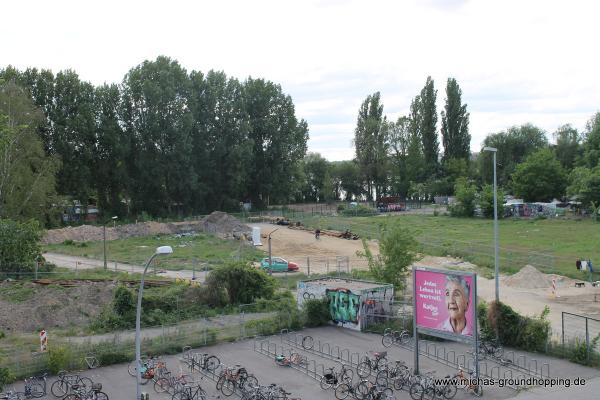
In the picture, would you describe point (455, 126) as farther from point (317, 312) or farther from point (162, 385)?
point (162, 385)

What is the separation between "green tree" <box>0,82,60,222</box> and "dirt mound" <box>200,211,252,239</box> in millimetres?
20437

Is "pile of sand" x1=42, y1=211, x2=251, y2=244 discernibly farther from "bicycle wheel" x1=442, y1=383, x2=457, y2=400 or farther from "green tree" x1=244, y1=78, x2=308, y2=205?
"bicycle wheel" x1=442, y1=383, x2=457, y2=400

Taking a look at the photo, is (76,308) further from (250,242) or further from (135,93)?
(135,93)

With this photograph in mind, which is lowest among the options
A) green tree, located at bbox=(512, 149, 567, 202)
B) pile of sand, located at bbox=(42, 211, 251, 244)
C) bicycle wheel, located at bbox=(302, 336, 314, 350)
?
bicycle wheel, located at bbox=(302, 336, 314, 350)

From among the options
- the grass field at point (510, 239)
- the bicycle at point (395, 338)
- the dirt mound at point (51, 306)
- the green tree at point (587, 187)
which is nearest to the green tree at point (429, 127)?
the grass field at point (510, 239)

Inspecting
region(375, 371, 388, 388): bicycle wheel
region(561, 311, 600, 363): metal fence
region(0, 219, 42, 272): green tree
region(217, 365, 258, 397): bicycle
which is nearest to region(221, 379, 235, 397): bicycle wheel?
region(217, 365, 258, 397): bicycle

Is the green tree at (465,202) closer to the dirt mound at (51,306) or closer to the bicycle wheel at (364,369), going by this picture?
the dirt mound at (51,306)

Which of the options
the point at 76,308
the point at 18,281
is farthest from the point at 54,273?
the point at 76,308

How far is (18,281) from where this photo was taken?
151 feet

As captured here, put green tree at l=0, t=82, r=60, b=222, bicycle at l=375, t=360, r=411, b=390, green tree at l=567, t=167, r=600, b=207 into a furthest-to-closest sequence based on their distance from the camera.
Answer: green tree at l=567, t=167, r=600, b=207
green tree at l=0, t=82, r=60, b=222
bicycle at l=375, t=360, r=411, b=390

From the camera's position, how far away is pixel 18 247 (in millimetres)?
48750

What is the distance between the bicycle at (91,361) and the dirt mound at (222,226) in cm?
5037

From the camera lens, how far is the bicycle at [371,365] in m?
24.3

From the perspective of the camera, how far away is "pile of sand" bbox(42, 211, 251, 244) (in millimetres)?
73750
